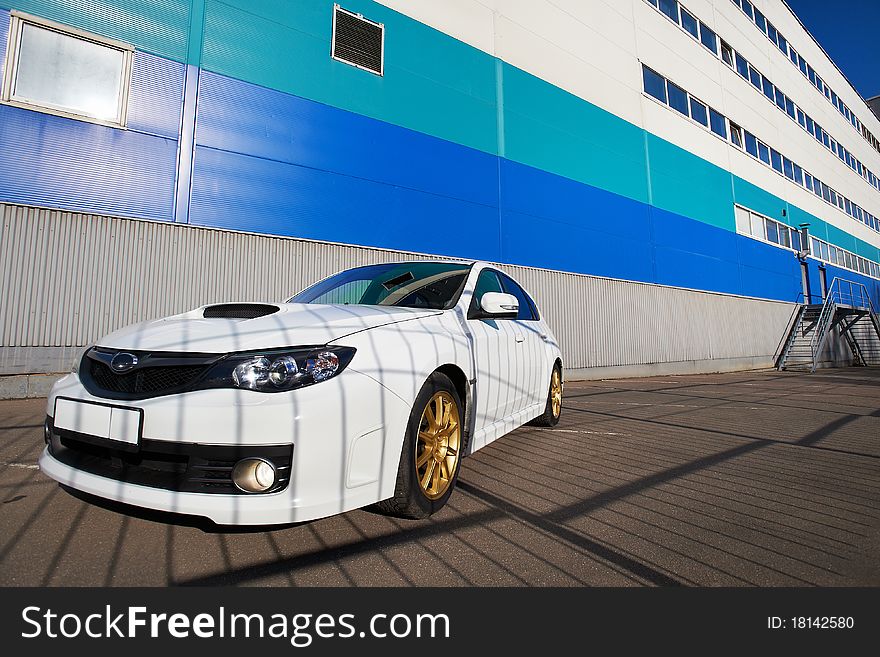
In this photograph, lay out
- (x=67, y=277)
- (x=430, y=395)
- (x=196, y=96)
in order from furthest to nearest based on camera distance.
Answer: (x=196, y=96) → (x=67, y=277) → (x=430, y=395)

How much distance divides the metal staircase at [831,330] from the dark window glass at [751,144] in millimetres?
6906

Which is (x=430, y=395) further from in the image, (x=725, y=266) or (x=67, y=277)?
(x=725, y=266)

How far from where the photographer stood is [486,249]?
1062cm

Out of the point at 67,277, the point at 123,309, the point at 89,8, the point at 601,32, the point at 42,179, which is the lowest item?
the point at 123,309

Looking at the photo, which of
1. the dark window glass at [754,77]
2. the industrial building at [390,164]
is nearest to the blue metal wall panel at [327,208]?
the industrial building at [390,164]

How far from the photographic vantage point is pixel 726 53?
20.0m

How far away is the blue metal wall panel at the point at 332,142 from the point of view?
7.77 m

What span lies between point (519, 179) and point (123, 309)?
9267 mm

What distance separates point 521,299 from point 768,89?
27.5 m

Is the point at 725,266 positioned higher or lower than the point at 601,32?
lower

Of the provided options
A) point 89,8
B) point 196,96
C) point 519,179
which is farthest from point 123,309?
point 519,179

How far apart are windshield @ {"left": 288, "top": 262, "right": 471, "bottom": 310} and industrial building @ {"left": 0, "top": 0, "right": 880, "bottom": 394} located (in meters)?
4.69

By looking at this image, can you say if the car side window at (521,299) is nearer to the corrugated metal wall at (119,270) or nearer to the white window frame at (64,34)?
the corrugated metal wall at (119,270)

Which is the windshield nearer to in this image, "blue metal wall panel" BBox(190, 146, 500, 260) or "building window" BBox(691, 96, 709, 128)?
"blue metal wall panel" BBox(190, 146, 500, 260)
